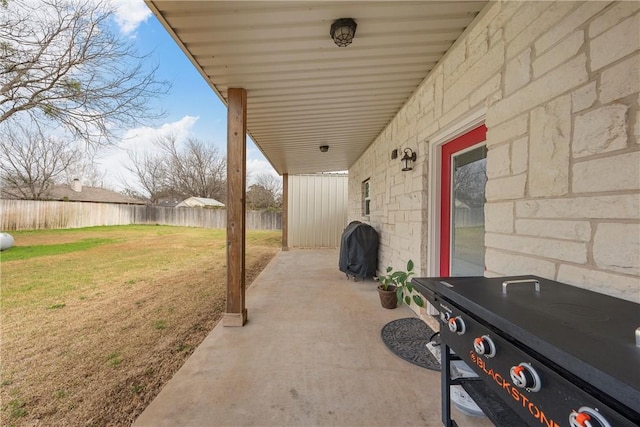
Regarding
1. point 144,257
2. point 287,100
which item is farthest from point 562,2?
point 144,257

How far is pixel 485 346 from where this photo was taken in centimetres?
90

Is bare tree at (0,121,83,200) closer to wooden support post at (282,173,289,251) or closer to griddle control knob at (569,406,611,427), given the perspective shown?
wooden support post at (282,173,289,251)

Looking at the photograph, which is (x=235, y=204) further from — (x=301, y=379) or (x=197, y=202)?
(x=197, y=202)

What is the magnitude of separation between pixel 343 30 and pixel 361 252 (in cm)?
342

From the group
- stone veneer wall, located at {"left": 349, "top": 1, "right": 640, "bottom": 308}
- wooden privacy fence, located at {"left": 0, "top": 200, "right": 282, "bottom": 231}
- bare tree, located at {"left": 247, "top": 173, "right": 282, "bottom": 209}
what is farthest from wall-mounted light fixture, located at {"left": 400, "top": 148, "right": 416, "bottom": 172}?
bare tree, located at {"left": 247, "top": 173, "right": 282, "bottom": 209}

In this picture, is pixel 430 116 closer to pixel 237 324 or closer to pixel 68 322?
pixel 237 324

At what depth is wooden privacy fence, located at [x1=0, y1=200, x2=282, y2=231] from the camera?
1127 cm

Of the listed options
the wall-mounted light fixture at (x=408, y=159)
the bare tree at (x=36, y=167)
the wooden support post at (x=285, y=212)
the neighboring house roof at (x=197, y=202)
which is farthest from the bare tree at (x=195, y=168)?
the wall-mounted light fixture at (x=408, y=159)

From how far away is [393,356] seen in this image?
2240 mm

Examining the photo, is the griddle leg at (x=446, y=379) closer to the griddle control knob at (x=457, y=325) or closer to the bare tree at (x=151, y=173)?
the griddle control knob at (x=457, y=325)

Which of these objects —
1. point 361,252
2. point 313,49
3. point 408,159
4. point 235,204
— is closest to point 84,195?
point 235,204

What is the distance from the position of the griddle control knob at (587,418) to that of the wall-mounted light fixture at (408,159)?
283 cm

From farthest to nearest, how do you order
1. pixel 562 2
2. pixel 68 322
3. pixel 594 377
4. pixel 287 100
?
pixel 287 100
pixel 68 322
pixel 562 2
pixel 594 377

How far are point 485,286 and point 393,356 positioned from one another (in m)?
1.43
